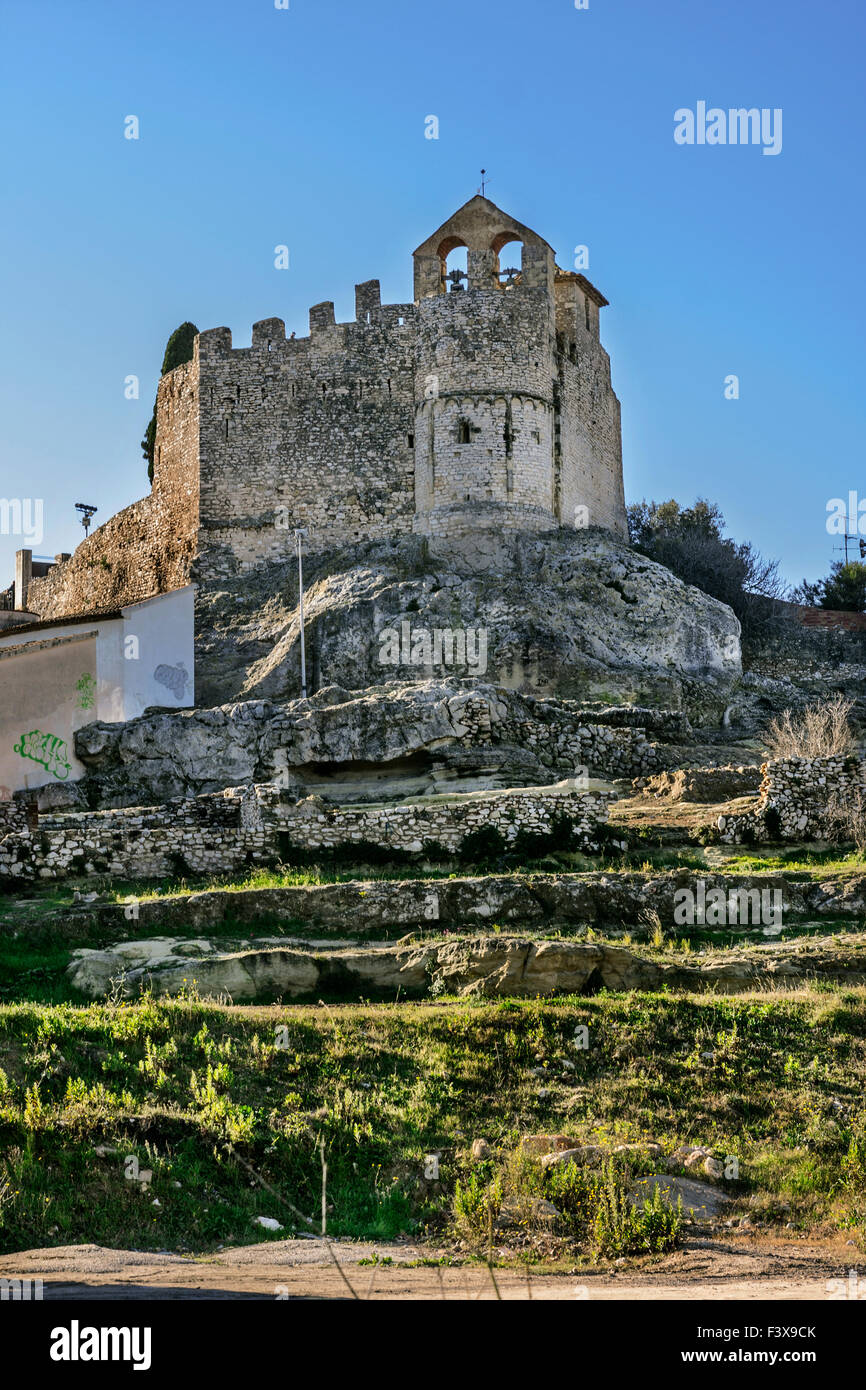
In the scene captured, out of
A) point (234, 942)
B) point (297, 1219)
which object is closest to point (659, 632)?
point (234, 942)

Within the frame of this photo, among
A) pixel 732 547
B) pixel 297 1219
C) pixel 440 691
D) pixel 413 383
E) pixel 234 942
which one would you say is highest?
pixel 413 383

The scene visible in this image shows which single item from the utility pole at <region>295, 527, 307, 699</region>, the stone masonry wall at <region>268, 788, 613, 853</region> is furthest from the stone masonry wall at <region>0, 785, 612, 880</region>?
the utility pole at <region>295, 527, 307, 699</region>

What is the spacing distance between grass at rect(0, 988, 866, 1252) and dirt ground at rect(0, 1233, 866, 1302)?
1.64 ft

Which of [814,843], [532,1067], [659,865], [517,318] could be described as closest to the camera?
[532,1067]

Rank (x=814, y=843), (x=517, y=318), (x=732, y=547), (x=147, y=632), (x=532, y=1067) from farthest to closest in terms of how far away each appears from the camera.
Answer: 1. (x=732, y=547)
2. (x=517, y=318)
3. (x=147, y=632)
4. (x=814, y=843)
5. (x=532, y=1067)

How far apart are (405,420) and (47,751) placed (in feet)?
50.5

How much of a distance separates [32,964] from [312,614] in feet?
65.2

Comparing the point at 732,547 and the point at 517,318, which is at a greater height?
the point at 517,318

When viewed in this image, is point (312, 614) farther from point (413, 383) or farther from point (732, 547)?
point (732, 547)

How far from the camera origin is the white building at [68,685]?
29.1m

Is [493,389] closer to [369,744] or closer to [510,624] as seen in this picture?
[510,624]

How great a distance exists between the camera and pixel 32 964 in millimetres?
16609

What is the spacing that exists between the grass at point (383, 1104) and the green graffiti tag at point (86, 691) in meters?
15.9

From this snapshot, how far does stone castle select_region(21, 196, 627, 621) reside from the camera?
1503 inches
